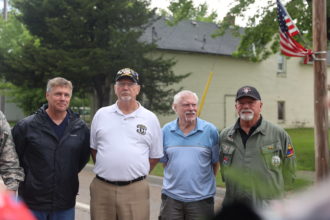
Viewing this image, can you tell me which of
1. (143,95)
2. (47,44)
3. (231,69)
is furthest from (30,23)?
(231,69)

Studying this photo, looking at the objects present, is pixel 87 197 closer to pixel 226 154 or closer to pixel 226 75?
pixel 226 154

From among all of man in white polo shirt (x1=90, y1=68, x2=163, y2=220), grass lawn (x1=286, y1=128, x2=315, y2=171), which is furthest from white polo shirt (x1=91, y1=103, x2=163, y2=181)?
grass lawn (x1=286, y1=128, x2=315, y2=171)

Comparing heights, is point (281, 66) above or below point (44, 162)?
above

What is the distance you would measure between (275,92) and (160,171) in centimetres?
2175

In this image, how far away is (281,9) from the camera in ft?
26.5

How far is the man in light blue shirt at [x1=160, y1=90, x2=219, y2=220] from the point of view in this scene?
3820mm

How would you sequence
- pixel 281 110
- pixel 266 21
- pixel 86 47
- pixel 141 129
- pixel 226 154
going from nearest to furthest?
pixel 226 154 → pixel 141 129 → pixel 266 21 → pixel 86 47 → pixel 281 110

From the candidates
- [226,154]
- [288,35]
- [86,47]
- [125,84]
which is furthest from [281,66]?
[226,154]

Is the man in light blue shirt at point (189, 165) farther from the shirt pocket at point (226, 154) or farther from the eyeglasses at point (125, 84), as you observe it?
the eyeglasses at point (125, 84)

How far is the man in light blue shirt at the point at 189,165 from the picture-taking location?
12.5 feet

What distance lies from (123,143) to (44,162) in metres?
0.70

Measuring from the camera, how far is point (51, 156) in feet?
11.8

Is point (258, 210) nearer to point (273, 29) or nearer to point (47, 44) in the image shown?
point (273, 29)

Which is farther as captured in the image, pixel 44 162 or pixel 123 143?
pixel 123 143
